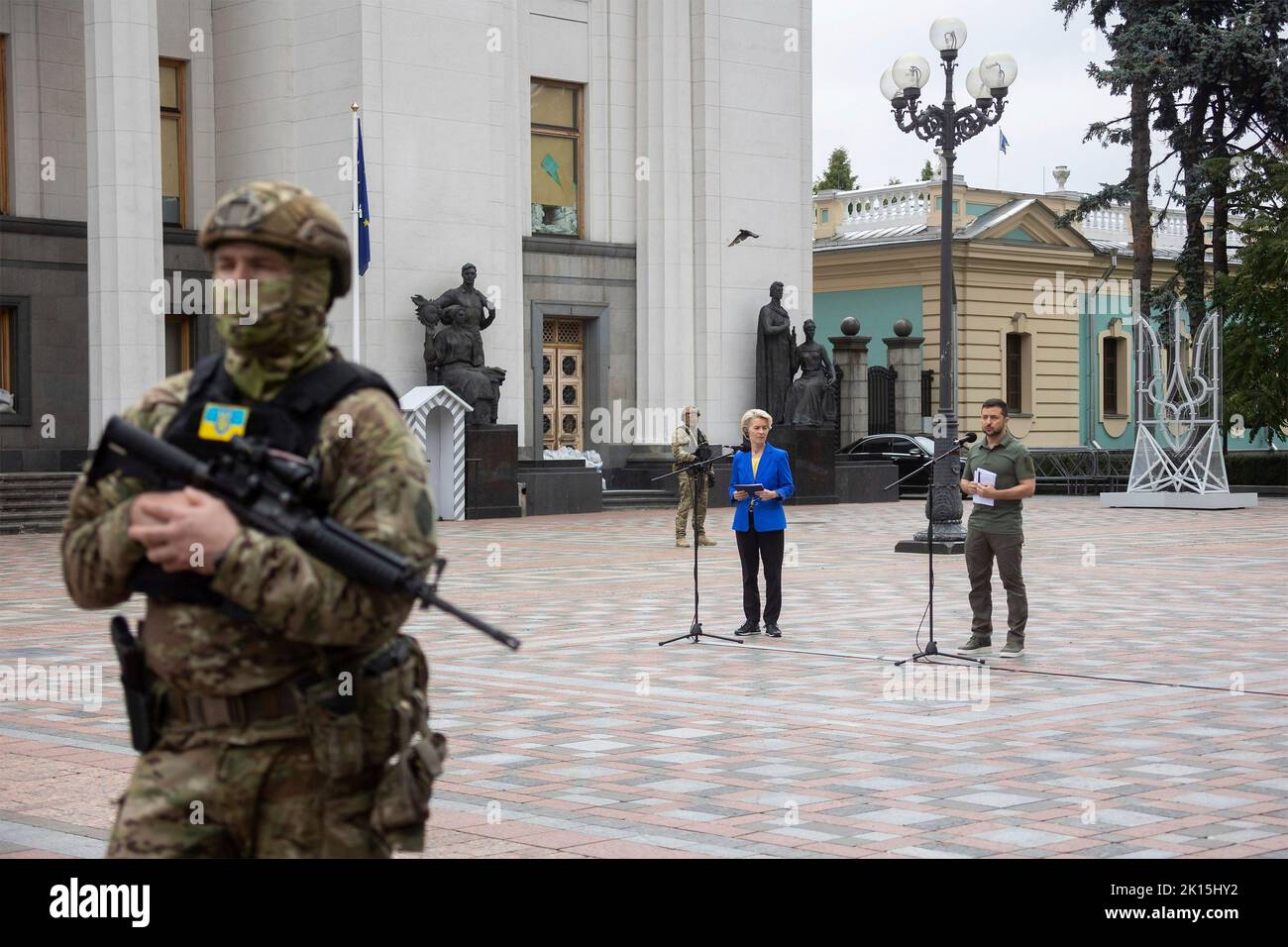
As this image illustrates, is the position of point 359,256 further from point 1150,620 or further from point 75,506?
point 75,506

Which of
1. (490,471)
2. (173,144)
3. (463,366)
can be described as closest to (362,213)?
(463,366)

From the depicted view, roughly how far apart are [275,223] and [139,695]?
0.96 metres

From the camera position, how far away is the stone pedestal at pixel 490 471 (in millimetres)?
29516

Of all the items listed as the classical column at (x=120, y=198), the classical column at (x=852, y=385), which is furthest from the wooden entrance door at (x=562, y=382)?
the classical column at (x=120, y=198)

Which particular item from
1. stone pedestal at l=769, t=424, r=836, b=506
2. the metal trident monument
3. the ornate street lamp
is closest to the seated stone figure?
stone pedestal at l=769, t=424, r=836, b=506

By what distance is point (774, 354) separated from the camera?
36062mm

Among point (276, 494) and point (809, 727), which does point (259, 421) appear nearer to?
point (276, 494)

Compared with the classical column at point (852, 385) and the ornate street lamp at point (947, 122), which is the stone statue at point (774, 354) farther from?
the ornate street lamp at point (947, 122)

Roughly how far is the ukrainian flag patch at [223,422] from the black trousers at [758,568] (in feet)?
34.2

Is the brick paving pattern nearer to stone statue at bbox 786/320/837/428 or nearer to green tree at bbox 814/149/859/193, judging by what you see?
stone statue at bbox 786/320/837/428

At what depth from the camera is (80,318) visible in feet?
103

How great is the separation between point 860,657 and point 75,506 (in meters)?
9.35

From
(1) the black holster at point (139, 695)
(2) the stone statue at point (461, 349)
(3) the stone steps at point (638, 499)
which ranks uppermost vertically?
(2) the stone statue at point (461, 349)
